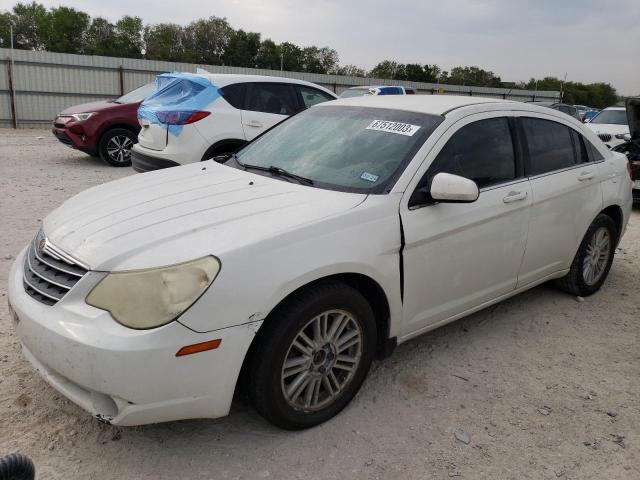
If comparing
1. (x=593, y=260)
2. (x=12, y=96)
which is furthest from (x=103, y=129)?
(x=12, y=96)

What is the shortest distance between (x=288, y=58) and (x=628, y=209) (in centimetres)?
6684

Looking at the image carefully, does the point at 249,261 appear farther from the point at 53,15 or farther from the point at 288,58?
the point at 53,15

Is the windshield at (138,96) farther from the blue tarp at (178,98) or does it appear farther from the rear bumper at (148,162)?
the rear bumper at (148,162)

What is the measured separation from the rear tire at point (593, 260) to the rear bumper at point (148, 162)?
4.58 m

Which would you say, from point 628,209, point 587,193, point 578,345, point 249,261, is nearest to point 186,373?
point 249,261

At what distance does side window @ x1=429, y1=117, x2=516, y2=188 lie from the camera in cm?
318

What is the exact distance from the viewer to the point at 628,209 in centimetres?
469

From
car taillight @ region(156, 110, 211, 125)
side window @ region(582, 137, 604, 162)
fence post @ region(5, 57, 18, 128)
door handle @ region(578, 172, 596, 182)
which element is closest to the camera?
door handle @ region(578, 172, 596, 182)

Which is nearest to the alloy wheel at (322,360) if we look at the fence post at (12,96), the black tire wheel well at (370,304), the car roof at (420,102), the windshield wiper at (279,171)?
the black tire wheel well at (370,304)

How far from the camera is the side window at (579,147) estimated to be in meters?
4.19

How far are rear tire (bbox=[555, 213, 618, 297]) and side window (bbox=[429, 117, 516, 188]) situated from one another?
121 centimetres

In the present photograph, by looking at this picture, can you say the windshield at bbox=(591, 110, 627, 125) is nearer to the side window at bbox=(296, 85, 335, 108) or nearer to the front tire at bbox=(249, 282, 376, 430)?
the side window at bbox=(296, 85, 335, 108)

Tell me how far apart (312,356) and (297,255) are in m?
0.52

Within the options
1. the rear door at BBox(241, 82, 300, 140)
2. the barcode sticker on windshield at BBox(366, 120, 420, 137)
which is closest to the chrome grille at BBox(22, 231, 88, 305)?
the barcode sticker on windshield at BBox(366, 120, 420, 137)
